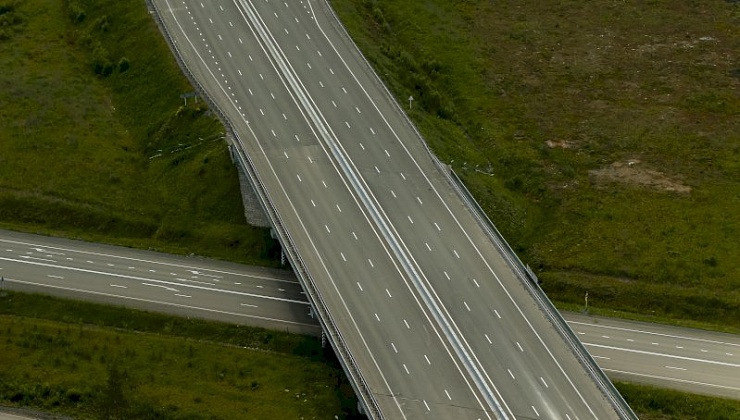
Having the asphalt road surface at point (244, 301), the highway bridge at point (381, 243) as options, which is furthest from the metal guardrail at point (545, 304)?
the asphalt road surface at point (244, 301)

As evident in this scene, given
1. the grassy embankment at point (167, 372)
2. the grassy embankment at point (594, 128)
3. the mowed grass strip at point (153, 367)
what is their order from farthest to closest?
the grassy embankment at point (594, 128)
the mowed grass strip at point (153, 367)
the grassy embankment at point (167, 372)

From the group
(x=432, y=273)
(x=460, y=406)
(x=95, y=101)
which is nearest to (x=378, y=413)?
(x=460, y=406)

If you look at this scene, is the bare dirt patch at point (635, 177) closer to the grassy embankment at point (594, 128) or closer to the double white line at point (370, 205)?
the grassy embankment at point (594, 128)

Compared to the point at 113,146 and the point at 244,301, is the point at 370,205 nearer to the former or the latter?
the point at 244,301

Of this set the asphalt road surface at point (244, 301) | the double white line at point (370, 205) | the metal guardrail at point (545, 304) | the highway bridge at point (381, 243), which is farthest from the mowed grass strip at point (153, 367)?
the metal guardrail at point (545, 304)

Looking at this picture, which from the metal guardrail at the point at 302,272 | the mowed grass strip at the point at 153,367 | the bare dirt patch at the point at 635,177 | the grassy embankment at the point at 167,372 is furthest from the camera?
the bare dirt patch at the point at 635,177

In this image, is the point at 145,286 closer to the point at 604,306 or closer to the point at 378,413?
the point at 378,413

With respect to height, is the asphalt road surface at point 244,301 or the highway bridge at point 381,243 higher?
the highway bridge at point 381,243

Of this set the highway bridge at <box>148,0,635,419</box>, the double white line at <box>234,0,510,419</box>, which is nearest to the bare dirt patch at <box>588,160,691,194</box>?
the highway bridge at <box>148,0,635,419</box>

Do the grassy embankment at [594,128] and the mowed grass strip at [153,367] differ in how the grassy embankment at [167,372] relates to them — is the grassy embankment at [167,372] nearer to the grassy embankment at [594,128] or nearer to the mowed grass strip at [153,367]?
the mowed grass strip at [153,367]

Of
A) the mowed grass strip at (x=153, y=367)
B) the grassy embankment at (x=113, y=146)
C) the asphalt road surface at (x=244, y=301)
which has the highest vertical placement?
the grassy embankment at (x=113, y=146)

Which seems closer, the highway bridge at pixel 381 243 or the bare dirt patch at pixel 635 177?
the highway bridge at pixel 381 243
